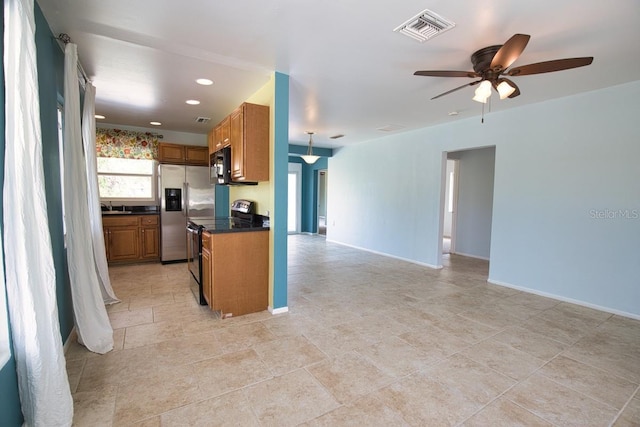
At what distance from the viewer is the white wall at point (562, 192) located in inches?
133

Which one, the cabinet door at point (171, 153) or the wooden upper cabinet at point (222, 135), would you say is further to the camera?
the cabinet door at point (171, 153)

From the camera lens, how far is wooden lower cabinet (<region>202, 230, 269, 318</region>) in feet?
10.1

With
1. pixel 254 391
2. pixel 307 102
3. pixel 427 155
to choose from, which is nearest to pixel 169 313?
pixel 254 391

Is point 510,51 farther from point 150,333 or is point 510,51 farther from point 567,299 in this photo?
point 150,333

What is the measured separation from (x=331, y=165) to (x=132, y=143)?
461 centimetres

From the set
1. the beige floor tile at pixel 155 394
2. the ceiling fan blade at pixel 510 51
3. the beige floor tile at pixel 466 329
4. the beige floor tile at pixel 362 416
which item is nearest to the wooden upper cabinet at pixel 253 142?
the beige floor tile at pixel 155 394

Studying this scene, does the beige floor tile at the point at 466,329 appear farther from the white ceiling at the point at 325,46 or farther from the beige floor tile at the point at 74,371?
the beige floor tile at the point at 74,371

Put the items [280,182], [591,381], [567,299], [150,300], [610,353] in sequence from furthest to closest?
1. [567,299]
2. [150,300]
3. [280,182]
4. [610,353]
5. [591,381]

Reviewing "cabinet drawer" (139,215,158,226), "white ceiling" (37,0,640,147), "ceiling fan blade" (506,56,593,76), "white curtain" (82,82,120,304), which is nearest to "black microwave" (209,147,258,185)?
"white ceiling" (37,0,640,147)

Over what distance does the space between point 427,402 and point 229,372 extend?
1.37m

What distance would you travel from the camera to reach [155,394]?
6.44 ft

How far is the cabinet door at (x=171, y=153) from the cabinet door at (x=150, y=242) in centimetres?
126

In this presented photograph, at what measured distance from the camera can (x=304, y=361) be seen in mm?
2369

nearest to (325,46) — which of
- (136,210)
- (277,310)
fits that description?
(277,310)
